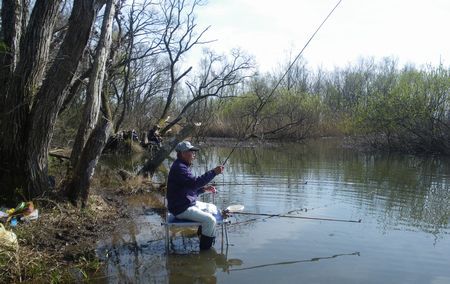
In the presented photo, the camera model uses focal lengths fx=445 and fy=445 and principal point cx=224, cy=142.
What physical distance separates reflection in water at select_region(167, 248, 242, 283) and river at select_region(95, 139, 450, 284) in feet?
0.04

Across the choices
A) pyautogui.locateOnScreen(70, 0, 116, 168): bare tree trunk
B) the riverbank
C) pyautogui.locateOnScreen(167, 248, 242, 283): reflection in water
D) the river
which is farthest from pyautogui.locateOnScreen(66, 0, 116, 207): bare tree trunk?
pyautogui.locateOnScreen(167, 248, 242, 283): reflection in water

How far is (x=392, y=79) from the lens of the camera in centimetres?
5447

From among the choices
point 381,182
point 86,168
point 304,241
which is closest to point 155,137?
point 381,182

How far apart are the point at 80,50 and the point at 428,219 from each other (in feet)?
24.0

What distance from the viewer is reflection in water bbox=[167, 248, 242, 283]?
5.58 meters

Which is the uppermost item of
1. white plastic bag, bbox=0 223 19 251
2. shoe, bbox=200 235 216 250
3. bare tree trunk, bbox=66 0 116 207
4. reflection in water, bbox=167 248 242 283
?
bare tree trunk, bbox=66 0 116 207

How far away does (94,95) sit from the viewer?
26.4ft

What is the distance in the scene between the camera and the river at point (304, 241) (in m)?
5.77

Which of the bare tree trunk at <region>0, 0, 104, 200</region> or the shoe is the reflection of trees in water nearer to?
the shoe

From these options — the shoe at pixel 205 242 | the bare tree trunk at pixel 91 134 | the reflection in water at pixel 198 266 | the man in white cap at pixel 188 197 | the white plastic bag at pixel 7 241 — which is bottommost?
the reflection in water at pixel 198 266

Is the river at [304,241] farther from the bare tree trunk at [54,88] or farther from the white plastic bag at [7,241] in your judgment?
the bare tree trunk at [54,88]

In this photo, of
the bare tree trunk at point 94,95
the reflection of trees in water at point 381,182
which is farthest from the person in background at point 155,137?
the bare tree trunk at point 94,95

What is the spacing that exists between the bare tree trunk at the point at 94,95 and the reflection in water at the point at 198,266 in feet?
10.0

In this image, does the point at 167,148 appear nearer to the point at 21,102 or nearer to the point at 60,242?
the point at 21,102
